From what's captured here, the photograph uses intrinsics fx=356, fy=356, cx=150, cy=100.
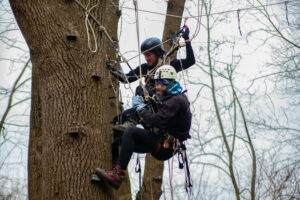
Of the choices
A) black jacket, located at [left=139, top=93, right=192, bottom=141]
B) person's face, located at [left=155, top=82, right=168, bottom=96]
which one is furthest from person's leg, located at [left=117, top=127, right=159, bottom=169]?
person's face, located at [left=155, top=82, right=168, bottom=96]

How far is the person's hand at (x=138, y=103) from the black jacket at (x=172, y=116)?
Answer: 50 mm

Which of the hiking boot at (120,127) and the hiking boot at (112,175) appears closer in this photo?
the hiking boot at (112,175)

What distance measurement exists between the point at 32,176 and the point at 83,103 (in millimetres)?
1855

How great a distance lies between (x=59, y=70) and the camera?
3010mm

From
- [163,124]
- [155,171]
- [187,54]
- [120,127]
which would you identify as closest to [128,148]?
[120,127]

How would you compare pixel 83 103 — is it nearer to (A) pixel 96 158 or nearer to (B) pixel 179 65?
(A) pixel 96 158

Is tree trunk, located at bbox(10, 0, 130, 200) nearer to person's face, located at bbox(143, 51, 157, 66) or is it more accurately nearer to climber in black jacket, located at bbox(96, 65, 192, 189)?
climber in black jacket, located at bbox(96, 65, 192, 189)

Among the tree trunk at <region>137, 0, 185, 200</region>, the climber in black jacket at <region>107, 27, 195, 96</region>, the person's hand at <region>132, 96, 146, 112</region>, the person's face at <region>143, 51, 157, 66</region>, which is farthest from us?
the tree trunk at <region>137, 0, 185, 200</region>

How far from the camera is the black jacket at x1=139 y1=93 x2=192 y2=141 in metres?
3.35

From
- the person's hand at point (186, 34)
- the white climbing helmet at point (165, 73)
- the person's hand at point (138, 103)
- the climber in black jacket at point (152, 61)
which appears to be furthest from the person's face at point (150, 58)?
the person's hand at point (138, 103)

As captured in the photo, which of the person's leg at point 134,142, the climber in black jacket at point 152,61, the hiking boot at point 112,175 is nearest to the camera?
the hiking boot at point 112,175

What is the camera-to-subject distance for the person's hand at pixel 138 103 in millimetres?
3459

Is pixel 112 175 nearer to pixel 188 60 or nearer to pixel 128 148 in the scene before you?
pixel 128 148

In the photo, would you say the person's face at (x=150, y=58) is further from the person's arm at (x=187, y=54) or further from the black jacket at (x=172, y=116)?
the black jacket at (x=172, y=116)
